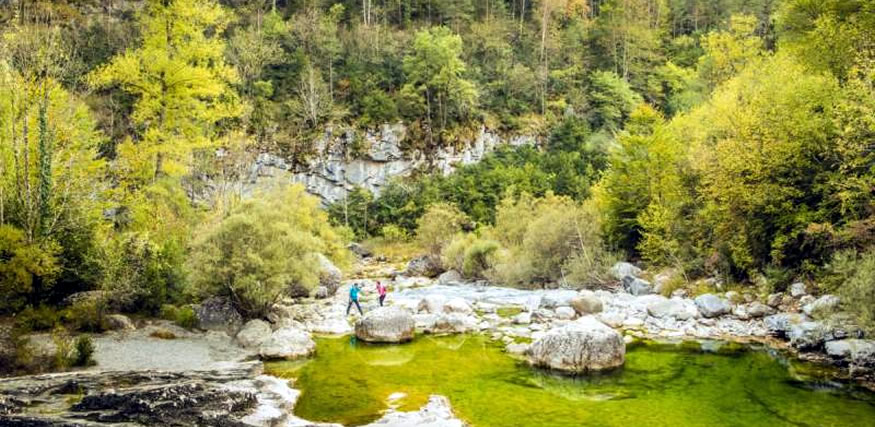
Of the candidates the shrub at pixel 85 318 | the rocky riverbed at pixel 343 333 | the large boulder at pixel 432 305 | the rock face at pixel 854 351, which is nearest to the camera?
the rocky riverbed at pixel 343 333

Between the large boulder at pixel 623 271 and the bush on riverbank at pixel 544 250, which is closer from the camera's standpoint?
the large boulder at pixel 623 271

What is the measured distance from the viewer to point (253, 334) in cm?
1969

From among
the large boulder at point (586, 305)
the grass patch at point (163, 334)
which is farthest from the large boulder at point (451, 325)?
the grass patch at point (163, 334)

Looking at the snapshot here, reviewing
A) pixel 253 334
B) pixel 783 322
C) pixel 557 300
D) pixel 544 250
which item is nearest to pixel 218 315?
pixel 253 334

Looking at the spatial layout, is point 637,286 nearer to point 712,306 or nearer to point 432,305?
point 712,306

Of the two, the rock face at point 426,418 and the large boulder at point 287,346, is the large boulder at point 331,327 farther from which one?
the rock face at point 426,418

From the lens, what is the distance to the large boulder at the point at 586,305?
939 inches

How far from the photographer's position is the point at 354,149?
207ft

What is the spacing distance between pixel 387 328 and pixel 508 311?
7794 mm

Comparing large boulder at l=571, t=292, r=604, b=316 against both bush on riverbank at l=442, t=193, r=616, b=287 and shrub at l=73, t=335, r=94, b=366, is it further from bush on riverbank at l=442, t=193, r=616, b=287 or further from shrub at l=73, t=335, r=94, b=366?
shrub at l=73, t=335, r=94, b=366

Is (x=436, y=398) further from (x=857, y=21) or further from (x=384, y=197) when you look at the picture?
(x=384, y=197)

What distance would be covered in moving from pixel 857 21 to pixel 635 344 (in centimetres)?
1737

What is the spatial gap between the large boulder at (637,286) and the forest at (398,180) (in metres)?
1.66

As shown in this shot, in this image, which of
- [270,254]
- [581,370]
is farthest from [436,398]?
[270,254]
